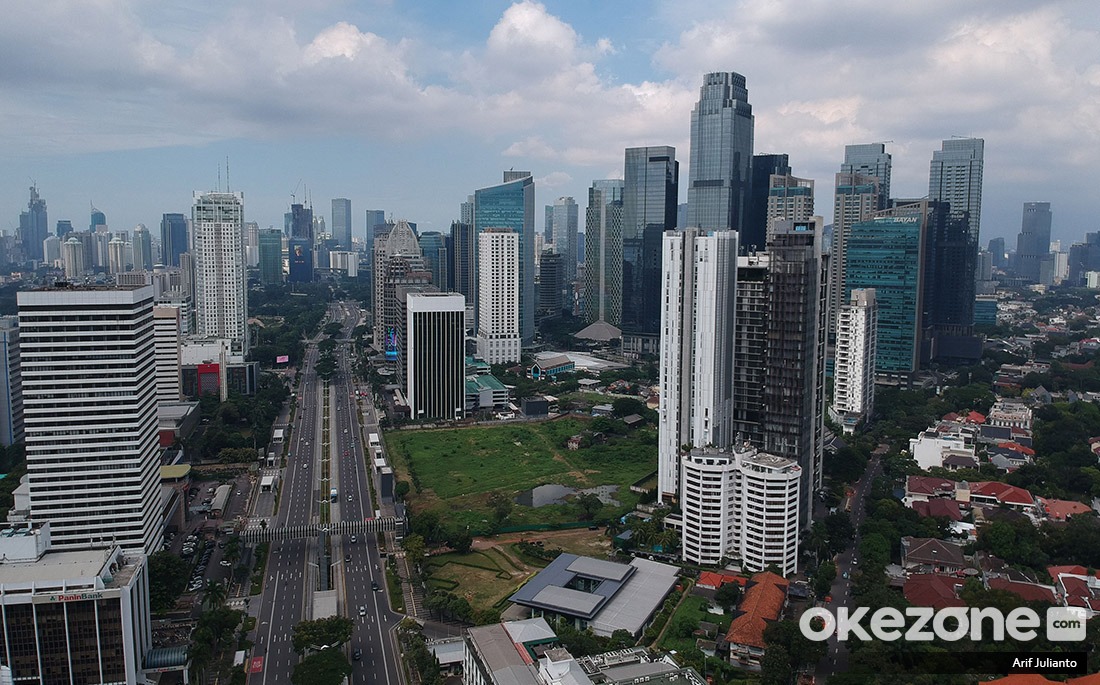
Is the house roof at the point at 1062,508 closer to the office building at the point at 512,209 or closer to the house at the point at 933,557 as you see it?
the house at the point at 933,557

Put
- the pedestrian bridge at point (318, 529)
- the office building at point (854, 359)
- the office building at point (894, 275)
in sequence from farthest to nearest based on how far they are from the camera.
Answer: the office building at point (894, 275), the office building at point (854, 359), the pedestrian bridge at point (318, 529)

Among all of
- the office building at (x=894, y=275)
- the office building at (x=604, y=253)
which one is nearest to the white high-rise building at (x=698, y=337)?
the office building at (x=894, y=275)

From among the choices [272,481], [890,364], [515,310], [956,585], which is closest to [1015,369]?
[890,364]

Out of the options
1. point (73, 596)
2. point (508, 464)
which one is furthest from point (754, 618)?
point (508, 464)

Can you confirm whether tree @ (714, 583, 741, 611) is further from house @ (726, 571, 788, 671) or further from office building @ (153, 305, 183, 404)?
office building @ (153, 305, 183, 404)

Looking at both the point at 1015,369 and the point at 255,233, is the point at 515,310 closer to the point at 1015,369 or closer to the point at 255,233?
the point at 1015,369

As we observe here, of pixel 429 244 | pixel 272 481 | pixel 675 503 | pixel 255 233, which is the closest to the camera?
pixel 675 503
